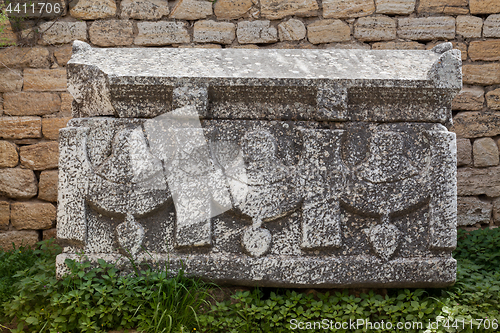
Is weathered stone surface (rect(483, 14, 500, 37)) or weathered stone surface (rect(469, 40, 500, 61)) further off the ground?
weathered stone surface (rect(483, 14, 500, 37))

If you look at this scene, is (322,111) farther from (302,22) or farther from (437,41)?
(437,41)

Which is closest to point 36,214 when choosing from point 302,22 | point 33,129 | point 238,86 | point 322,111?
point 33,129

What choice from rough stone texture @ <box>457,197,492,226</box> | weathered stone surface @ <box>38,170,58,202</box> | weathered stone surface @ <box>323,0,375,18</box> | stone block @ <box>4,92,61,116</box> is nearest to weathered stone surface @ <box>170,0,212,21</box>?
weathered stone surface @ <box>323,0,375,18</box>

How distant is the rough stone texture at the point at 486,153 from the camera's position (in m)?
2.98

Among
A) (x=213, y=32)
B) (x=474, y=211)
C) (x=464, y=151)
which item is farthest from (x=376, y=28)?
(x=474, y=211)

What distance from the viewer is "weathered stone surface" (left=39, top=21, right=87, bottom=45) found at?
3.07 metres

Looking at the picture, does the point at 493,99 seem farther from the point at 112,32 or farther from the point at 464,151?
the point at 112,32

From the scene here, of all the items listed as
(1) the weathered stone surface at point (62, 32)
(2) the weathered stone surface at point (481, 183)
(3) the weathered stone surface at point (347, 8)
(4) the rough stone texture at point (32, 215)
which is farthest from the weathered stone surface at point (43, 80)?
(2) the weathered stone surface at point (481, 183)

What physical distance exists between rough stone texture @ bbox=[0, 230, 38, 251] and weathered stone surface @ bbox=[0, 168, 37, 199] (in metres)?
0.30

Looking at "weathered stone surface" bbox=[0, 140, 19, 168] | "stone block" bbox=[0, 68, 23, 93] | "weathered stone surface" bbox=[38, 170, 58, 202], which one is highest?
"stone block" bbox=[0, 68, 23, 93]

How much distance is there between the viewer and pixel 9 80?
3.06m

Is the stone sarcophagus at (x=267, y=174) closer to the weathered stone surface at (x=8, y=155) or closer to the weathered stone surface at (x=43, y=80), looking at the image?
the weathered stone surface at (x=43, y=80)

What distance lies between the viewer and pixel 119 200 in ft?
5.88

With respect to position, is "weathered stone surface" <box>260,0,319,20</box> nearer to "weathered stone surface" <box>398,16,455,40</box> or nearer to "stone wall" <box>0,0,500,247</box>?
"stone wall" <box>0,0,500,247</box>
